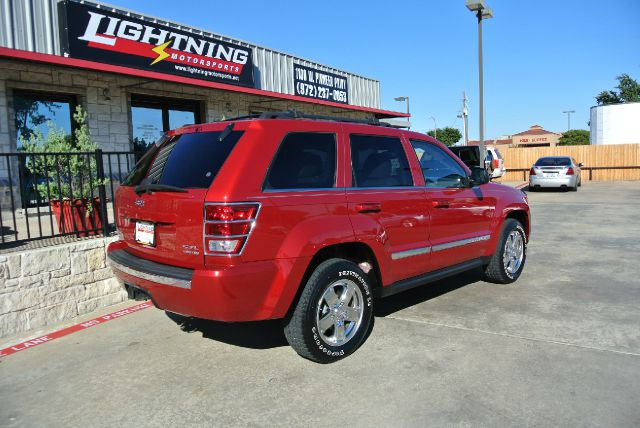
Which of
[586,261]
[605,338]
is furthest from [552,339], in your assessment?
[586,261]

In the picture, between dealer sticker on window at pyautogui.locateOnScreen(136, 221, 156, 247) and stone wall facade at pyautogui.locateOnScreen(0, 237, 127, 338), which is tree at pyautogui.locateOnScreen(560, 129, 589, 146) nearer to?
stone wall facade at pyautogui.locateOnScreen(0, 237, 127, 338)

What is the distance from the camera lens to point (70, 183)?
5.68 m

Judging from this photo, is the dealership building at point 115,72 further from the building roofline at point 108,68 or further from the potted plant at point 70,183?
the potted plant at point 70,183

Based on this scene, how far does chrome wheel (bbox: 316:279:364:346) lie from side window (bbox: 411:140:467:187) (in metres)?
1.43

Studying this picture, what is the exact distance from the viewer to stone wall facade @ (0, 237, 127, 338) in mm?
4500

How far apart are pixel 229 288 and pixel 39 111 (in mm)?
8373

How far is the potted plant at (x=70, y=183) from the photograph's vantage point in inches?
220

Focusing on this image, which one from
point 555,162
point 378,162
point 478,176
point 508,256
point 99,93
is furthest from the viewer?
point 555,162

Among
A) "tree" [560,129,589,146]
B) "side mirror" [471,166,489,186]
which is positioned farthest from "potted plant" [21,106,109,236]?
"tree" [560,129,589,146]

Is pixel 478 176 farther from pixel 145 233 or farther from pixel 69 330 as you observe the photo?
pixel 69 330

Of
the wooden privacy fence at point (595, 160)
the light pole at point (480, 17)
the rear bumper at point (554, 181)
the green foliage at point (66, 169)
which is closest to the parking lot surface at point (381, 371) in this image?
the green foliage at point (66, 169)

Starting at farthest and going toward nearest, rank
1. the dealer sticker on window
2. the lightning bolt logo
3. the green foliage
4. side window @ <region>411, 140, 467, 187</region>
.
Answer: the lightning bolt logo
the green foliage
side window @ <region>411, 140, 467, 187</region>
the dealer sticker on window

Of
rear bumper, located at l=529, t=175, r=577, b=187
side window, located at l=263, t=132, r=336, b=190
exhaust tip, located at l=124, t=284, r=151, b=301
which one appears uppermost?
side window, located at l=263, t=132, r=336, b=190

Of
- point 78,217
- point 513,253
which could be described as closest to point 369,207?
point 513,253
